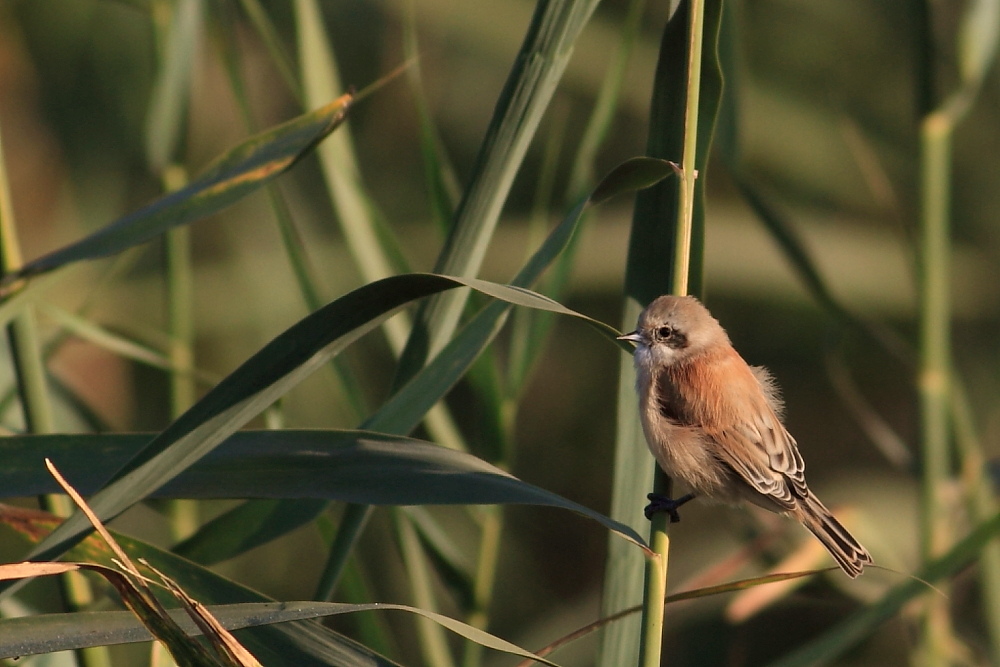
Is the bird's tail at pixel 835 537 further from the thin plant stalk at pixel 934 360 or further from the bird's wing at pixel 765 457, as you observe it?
the thin plant stalk at pixel 934 360

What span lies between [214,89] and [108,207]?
80 cm

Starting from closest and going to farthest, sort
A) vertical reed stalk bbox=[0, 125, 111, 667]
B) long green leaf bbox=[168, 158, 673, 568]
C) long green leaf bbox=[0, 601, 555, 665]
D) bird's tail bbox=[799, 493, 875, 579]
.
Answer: long green leaf bbox=[0, 601, 555, 665]
long green leaf bbox=[168, 158, 673, 568]
vertical reed stalk bbox=[0, 125, 111, 667]
bird's tail bbox=[799, 493, 875, 579]

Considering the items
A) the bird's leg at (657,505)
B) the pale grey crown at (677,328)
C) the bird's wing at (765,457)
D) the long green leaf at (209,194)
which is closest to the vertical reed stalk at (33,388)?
the long green leaf at (209,194)

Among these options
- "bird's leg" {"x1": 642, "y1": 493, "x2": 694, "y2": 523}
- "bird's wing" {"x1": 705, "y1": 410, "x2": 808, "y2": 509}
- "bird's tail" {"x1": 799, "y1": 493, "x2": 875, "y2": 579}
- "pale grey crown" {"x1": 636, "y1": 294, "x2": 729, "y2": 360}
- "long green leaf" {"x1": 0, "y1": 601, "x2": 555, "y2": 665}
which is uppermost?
"pale grey crown" {"x1": 636, "y1": 294, "x2": 729, "y2": 360}

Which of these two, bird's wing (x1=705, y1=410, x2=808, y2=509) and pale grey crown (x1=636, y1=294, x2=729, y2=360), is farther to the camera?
bird's wing (x1=705, y1=410, x2=808, y2=509)

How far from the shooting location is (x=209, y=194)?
1.91 metres

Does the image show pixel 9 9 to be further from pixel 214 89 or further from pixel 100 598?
pixel 100 598

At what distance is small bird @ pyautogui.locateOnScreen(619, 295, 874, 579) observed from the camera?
206 centimetres

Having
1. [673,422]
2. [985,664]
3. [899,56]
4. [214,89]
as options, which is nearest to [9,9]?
[214,89]

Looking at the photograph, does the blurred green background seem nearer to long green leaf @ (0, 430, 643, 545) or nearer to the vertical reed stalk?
the vertical reed stalk

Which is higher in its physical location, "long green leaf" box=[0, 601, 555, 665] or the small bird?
the small bird

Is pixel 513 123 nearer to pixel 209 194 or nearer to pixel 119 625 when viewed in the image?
pixel 209 194

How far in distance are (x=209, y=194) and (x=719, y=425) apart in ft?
3.82

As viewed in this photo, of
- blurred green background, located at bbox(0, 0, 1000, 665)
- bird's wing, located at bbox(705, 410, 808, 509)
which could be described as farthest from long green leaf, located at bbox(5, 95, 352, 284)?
blurred green background, located at bbox(0, 0, 1000, 665)
